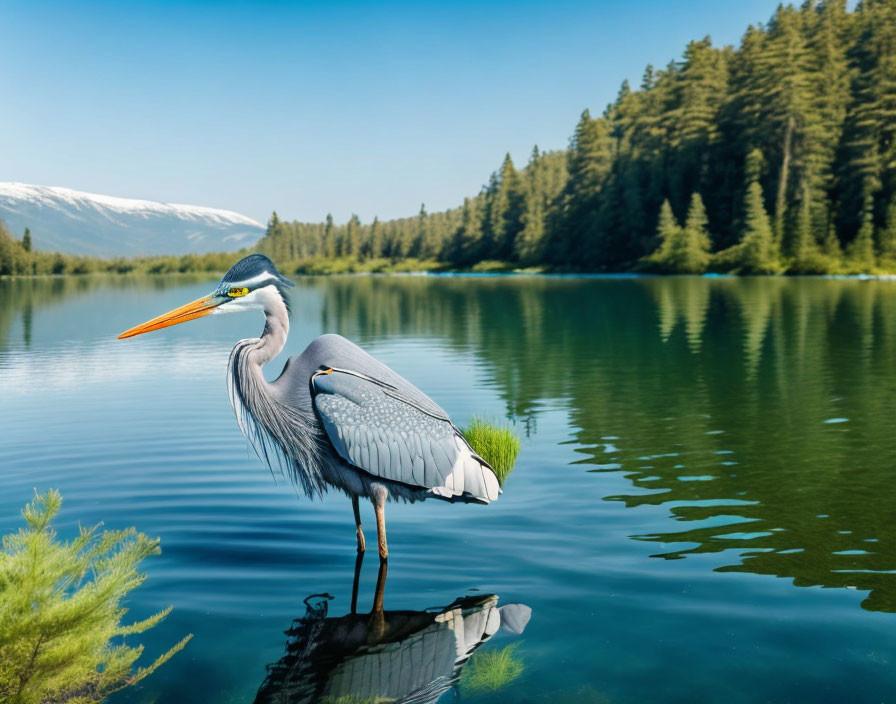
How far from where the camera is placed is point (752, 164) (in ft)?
270

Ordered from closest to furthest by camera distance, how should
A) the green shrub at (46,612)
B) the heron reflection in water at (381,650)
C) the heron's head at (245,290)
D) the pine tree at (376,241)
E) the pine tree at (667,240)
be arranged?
the green shrub at (46,612) < the heron reflection in water at (381,650) < the heron's head at (245,290) < the pine tree at (667,240) < the pine tree at (376,241)

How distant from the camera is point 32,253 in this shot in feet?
501

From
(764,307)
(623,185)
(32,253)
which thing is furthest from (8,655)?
(32,253)

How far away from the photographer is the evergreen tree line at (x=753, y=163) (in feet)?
248

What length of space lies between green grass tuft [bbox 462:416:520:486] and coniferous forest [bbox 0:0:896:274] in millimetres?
69237

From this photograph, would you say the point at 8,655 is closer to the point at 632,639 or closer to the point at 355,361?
the point at 355,361

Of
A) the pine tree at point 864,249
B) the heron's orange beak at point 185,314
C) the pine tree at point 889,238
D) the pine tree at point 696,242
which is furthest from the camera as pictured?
the pine tree at point 696,242

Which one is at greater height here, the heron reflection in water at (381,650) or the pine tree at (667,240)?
the pine tree at (667,240)

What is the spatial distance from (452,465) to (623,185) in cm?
10025

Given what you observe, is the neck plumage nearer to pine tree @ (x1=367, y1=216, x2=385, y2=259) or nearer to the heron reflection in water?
the heron reflection in water

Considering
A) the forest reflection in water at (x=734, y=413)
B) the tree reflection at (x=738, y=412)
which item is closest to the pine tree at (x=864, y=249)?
the forest reflection in water at (x=734, y=413)

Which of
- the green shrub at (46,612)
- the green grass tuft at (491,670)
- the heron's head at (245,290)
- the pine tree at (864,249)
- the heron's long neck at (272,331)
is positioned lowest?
the green grass tuft at (491,670)

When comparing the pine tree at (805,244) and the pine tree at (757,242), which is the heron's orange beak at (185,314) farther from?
the pine tree at (757,242)

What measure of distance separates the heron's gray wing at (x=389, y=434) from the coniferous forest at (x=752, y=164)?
239 ft
